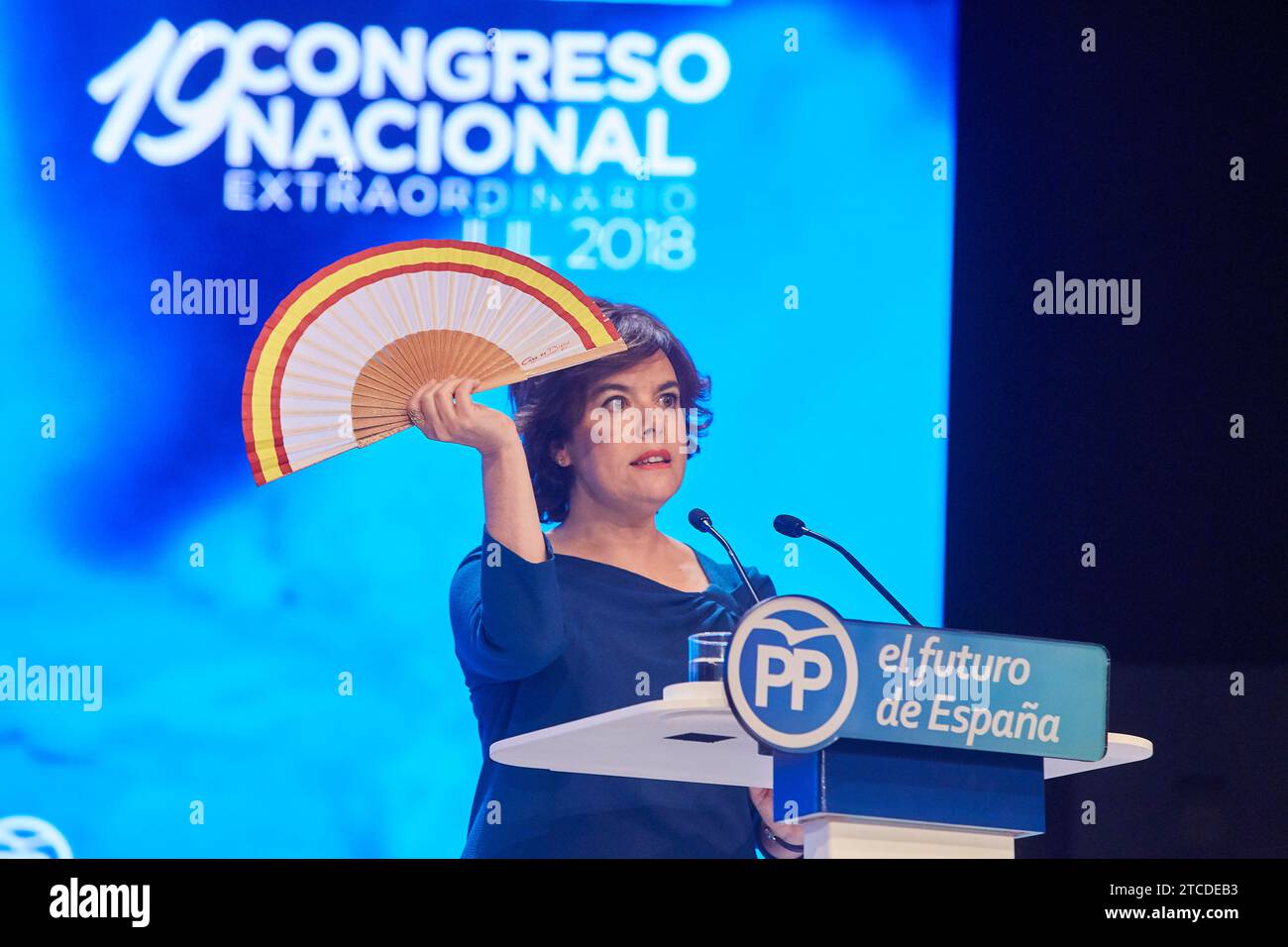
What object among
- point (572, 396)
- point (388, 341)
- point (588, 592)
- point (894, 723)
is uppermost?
point (388, 341)

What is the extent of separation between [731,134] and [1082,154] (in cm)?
108

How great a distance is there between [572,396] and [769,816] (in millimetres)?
1292

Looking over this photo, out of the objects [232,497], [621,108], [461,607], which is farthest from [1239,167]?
[232,497]

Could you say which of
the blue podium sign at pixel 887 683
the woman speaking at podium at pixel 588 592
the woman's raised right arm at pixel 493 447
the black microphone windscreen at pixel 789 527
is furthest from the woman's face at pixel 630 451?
the blue podium sign at pixel 887 683

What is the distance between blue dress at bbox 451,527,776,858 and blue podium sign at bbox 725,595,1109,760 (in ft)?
5.37

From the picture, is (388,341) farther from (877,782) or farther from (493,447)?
(877,782)

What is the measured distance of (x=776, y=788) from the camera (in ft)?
10.8

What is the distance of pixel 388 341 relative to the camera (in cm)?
458

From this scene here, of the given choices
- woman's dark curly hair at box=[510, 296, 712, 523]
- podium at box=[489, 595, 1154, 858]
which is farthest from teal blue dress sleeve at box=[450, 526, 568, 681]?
podium at box=[489, 595, 1154, 858]

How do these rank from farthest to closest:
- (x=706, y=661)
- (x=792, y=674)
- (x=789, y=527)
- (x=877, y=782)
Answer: (x=789, y=527) → (x=706, y=661) → (x=877, y=782) → (x=792, y=674)

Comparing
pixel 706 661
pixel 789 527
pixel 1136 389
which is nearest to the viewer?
pixel 706 661

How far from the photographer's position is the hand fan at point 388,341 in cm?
461

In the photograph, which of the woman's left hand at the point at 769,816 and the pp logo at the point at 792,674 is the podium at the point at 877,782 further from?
the woman's left hand at the point at 769,816

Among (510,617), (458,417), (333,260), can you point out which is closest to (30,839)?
(510,617)
